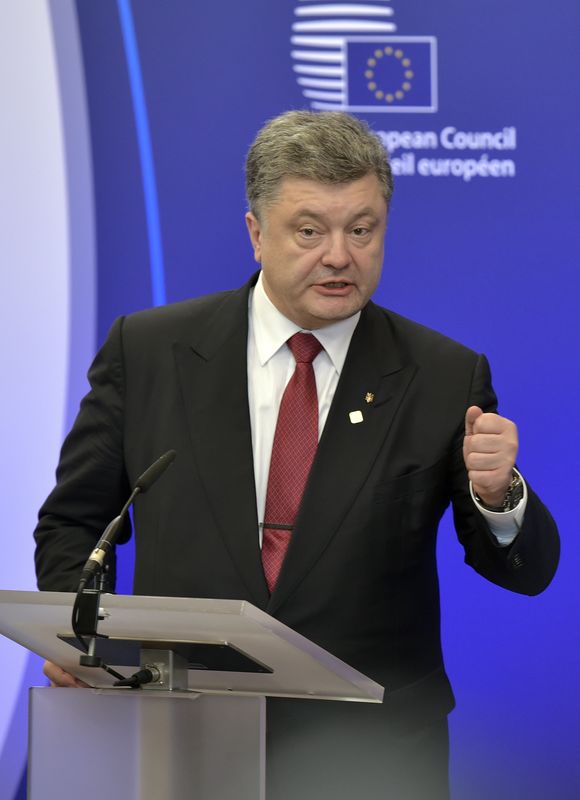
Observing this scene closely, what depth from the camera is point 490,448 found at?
2.31 m

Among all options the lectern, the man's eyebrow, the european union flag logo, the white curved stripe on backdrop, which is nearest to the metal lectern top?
the lectern

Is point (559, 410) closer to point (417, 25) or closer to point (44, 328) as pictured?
point (417, 25)

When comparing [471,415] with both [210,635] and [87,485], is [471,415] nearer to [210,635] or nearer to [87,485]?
[210,635]

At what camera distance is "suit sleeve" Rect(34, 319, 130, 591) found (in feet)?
8.82

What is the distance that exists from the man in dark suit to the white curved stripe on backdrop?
3.43ft

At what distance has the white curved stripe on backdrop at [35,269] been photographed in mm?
3844

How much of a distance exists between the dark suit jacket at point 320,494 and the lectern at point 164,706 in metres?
0.57

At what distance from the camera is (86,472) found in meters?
2.72

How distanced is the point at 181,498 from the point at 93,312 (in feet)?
4.54

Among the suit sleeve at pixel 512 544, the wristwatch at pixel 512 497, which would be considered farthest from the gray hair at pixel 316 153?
the wristwatch at pixel 512 497

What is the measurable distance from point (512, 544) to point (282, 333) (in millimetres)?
677

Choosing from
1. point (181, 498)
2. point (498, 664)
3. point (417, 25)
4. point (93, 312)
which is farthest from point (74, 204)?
point (498, 664)

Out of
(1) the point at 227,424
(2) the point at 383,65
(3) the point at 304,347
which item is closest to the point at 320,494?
(1) the point at 227,424

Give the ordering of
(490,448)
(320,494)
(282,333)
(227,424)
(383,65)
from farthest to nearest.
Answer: (383,65), (282,333), (227,424), (320,494), (490,448)
